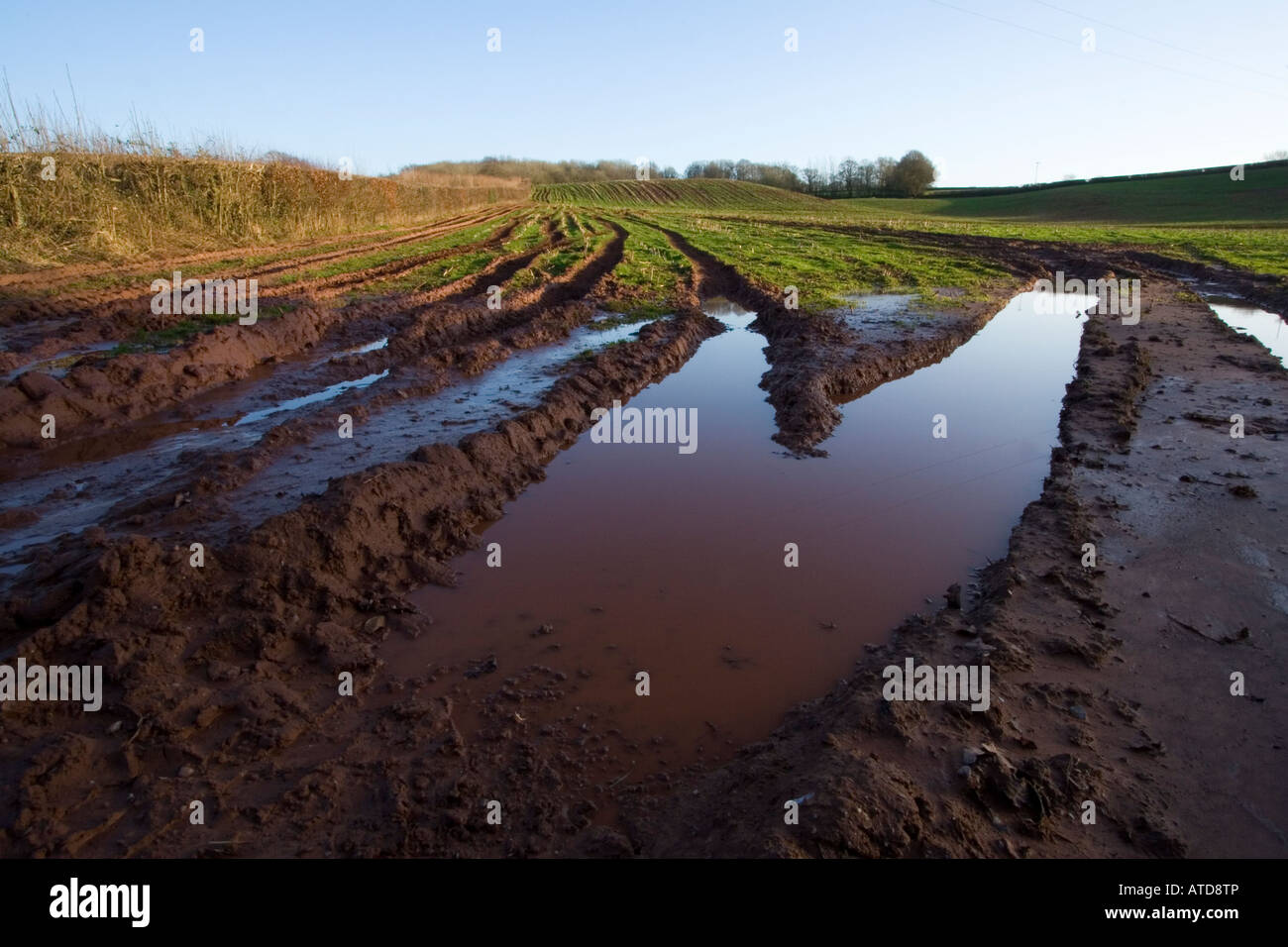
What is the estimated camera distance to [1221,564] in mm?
5180

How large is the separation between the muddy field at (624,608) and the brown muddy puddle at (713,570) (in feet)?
0.10

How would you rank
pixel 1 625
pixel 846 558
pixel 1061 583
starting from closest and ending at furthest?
pixel 1 625 → pixel 1061 583 → pixel 846 558

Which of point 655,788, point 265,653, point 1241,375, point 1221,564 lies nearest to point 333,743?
point 265,653

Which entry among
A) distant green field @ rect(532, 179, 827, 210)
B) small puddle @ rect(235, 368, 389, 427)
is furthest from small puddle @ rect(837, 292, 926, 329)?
distant green field @ rect(532, 179, 827, 210)

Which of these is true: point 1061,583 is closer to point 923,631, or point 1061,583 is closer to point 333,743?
point 923,631

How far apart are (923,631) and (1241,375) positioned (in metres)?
9.24

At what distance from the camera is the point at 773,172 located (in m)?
96.4

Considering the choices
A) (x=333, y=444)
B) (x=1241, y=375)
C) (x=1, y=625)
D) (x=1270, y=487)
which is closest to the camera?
(x=1, y=625)

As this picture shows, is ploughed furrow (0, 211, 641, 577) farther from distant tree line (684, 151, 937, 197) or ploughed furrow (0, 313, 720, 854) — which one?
distant tree line (684, 151, 937, 197)

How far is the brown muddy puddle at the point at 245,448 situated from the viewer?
19.0 feet

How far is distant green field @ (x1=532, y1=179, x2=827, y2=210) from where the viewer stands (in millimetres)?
69062

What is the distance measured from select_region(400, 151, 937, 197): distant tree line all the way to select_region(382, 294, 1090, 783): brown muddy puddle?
58.3 meters

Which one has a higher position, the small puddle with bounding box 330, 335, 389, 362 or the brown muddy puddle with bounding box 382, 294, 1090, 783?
the small puddle with bounding box 330, 335, 389, 362

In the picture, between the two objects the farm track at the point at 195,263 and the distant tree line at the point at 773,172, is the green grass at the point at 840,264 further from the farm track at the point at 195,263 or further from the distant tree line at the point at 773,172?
the distant tree line at the point at 773,172
